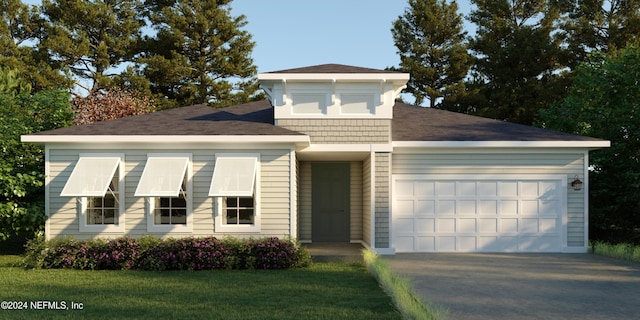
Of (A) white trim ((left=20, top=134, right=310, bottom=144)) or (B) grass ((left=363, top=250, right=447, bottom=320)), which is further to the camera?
(A) white trim ((left=20, top=134, right=310, bottom=144))

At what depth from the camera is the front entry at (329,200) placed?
55.0 ft

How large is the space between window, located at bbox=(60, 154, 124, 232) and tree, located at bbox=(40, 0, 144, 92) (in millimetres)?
20159

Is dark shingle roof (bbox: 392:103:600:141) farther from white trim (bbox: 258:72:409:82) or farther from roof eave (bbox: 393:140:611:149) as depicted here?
white trim (bbox: 258:72:409:82)

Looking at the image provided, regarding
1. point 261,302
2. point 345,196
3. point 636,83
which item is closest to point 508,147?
point 345,196

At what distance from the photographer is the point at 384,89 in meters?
14.1

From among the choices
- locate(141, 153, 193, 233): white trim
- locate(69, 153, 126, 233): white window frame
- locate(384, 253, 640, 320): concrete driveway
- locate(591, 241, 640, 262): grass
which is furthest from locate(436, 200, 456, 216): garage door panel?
locate(69, 153, 126, 233): white window frame

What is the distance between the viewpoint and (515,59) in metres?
33.2

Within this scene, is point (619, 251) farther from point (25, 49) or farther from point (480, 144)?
point (25, 49)

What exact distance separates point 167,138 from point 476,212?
8.14m

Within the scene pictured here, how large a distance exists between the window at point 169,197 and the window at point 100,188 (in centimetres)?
74

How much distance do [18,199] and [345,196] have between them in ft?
28.7

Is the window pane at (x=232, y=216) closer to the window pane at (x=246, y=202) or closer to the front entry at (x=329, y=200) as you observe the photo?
the window pane at (x=246, y=202)

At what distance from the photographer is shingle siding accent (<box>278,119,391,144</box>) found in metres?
14.1

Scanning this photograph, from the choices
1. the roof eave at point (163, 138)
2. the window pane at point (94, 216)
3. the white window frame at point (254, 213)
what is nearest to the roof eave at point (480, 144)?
the roof eave at point (163, 138)
